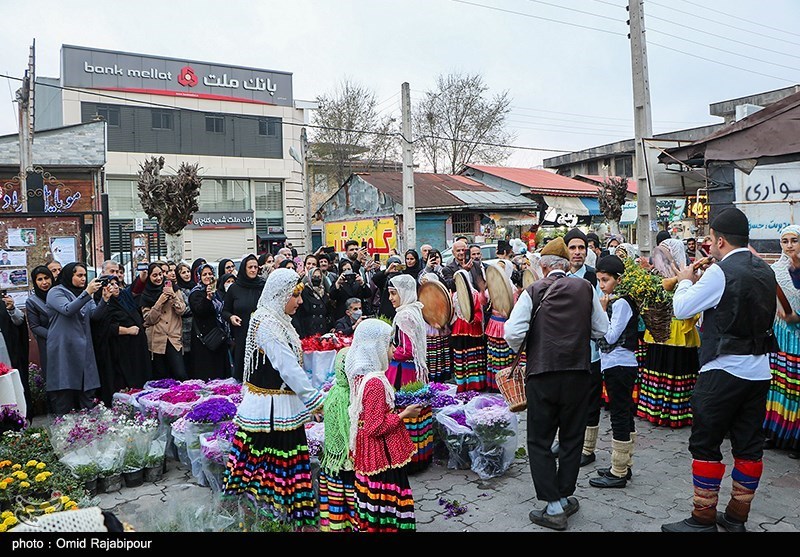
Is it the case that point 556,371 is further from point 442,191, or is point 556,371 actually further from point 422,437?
point 442,191

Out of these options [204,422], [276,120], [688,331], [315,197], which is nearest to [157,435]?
[204,422]

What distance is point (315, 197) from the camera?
130ft

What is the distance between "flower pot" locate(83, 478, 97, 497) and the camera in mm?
4926

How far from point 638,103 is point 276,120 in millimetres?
25658

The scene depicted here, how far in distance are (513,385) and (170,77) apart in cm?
3123

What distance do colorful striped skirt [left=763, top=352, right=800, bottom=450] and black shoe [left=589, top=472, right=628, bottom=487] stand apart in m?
1.43

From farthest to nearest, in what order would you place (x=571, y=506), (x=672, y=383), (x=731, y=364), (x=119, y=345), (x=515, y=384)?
1. (x=119, y=345)
2. (x=672, y=383)
3. (x=515, y=384)
4. (x=571, y=506)
5. (x=731, y=364)

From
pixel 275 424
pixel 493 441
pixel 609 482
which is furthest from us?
pixel 493 441

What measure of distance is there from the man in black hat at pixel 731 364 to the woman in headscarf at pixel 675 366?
91.2 inches

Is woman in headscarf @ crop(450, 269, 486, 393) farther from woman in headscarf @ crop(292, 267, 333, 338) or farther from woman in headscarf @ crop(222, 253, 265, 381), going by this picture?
woman in headscarf @ crop(222, 253, 265, 381)

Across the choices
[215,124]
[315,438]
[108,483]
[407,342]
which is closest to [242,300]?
[407,342]

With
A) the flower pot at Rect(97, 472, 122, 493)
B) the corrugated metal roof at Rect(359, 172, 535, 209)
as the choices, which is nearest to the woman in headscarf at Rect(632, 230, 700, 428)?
the flower pot at Rect(97, 472, 122, 493)

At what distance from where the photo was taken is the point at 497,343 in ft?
25.8
